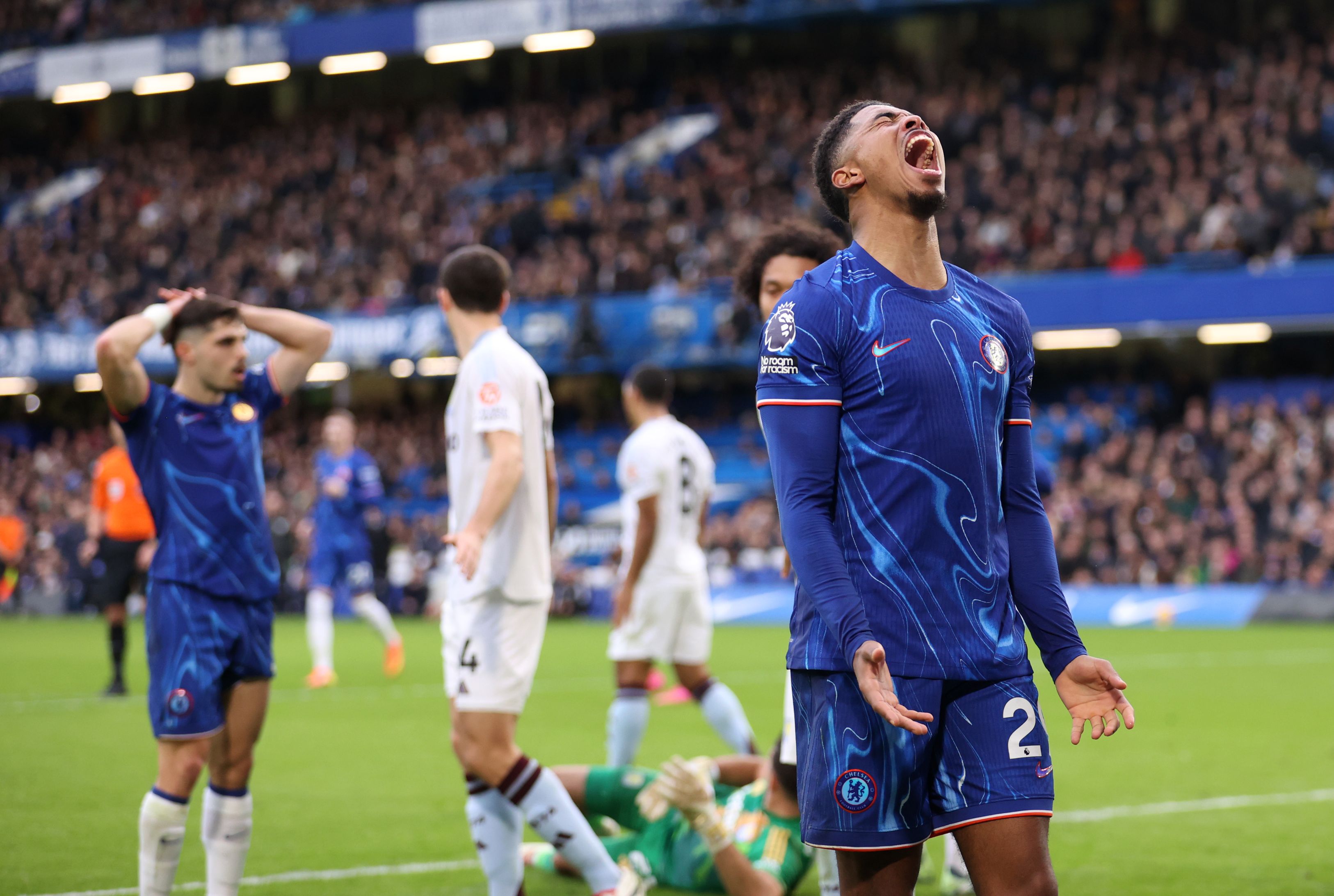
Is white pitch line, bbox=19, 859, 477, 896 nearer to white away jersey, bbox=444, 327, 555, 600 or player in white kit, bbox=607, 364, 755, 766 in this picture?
player in white kit, bbox=607, 364, 755, 766

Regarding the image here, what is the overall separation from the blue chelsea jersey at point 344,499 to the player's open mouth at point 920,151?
37.4ft

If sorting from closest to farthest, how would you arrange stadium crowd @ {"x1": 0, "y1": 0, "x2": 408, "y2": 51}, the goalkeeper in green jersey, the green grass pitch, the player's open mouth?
the player's open mouth < the goalkeeper in green jersey < the green grass pitch < stadium crowd @ {"x1": 0, "y1": 0, "x2": 408, "y2": 51}

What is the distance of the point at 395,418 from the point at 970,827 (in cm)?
3431

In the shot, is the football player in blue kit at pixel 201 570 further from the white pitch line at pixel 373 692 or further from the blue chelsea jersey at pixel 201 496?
the white pitch line at pixel 373 692

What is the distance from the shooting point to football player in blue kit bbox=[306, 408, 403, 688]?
13867mm

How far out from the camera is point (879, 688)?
2.80 metres

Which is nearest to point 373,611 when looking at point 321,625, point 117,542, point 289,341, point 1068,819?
point 321,625

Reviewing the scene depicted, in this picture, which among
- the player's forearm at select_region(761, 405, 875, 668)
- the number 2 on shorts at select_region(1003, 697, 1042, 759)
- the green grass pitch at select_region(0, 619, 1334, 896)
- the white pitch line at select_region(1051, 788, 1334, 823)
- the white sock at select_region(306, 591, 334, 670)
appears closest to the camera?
the player's forearm at select_region(761, 405, 875, 668)

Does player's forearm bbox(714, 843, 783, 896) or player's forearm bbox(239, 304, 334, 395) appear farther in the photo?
player's forearm bbox(239, 304, 334, 395)

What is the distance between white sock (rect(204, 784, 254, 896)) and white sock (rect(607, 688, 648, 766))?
3.00 m

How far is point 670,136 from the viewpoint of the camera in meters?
35.8

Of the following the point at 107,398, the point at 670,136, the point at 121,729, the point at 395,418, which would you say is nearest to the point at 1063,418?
the point at 670,136

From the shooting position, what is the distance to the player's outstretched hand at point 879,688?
9.02 ft

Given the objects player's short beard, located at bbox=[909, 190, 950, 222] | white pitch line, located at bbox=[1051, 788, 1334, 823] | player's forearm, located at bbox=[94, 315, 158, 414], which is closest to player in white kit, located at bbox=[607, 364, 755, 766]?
white pitch line, located at bbox=[1051, 788, 1334, 823]
